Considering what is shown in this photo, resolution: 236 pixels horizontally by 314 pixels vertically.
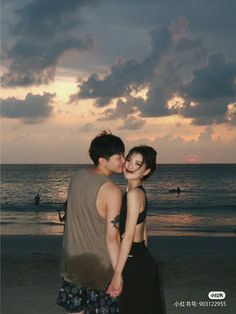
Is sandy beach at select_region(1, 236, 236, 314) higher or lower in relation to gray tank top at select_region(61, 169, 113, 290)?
lower

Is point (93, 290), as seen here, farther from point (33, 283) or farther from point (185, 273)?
point (185, 273)

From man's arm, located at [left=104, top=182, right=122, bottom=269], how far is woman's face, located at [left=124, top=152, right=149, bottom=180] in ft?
0.93

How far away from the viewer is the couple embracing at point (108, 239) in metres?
3.75

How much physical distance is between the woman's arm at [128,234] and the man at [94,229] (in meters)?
0.06

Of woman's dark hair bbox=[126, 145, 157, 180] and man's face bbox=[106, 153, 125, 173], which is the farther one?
woman's dark hair bbox=[126, 145, 157, 180]

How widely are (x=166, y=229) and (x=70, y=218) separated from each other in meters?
22.2

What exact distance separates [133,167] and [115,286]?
0.91 metres

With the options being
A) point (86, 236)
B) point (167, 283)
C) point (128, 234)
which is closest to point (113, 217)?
point (128, 234)

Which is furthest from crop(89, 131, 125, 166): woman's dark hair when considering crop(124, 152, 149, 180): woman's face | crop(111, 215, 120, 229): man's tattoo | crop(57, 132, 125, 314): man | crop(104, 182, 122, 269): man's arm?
crop(111, 215, 120, 229): man's tattoo

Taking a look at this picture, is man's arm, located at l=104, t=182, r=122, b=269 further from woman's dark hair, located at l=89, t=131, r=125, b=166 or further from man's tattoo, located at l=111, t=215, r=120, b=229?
woman's dark hair, located at l=89, t=131, r=125, b=166

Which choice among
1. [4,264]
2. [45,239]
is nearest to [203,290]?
[4,264]

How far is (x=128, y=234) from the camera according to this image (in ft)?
12.3

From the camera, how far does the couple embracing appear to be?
148 inches

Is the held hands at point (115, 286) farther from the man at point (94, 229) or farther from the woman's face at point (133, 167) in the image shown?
the woman's face at point (133, 167)
